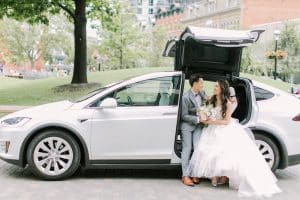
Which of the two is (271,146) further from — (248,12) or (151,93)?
(248,12)

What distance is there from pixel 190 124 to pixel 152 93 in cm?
78

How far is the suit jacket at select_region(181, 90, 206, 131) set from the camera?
7.66 m

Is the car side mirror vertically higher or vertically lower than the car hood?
higher

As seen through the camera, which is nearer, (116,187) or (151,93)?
(116,187)

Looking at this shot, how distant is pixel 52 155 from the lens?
7.63m

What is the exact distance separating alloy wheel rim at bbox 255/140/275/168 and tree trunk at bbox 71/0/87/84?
18512 millimetres

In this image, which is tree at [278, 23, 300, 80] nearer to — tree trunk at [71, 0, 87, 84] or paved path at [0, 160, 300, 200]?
tree trunk at [71, 0, 87, 84]

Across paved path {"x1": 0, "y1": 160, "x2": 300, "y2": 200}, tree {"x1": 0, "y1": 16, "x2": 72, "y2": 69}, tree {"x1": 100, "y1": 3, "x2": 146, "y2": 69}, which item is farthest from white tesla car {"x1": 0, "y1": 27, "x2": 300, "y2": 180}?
tree {"x1": 0, "y1": 16, "x2": 72, "y2": 69}

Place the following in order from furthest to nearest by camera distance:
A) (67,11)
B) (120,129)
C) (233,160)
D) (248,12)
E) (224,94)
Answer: (248,12)
(67,11)
(120,129)
(224,94)
(233,160)

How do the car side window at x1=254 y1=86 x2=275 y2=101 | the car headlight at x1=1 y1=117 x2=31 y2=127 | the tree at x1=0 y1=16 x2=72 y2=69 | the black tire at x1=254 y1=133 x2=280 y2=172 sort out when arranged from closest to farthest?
the car headlight at x1=1 y1=117 x2=31 y2=127
the black tire at x1=254 y1=133 x2=280 y2=172
the car side window at x1=254 y1=86 x2=275 y2=101
the tree at x1=0 y1=16 x2=72 y2=69

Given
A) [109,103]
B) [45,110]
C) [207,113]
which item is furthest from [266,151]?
[45,110]

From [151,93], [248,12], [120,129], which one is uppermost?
[248,12]

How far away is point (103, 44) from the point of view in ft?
188

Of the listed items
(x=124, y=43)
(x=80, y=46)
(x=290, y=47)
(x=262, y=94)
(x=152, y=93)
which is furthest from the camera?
(x=290, y=47)
